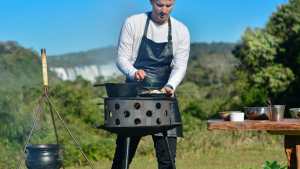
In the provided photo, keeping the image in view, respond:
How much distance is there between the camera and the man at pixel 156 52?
5887 mm

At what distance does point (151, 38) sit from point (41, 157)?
1.53 meters

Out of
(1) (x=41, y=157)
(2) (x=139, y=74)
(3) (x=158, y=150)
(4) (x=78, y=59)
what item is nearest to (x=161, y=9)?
(2) (x=139, y=74)

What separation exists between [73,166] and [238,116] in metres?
4.61

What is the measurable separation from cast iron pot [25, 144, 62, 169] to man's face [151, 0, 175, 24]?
1.62m

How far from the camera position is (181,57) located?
5.94 m

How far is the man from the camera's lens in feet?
19.3

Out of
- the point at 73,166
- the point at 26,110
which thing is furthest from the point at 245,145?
the point at 26,110

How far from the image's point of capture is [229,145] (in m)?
11.1

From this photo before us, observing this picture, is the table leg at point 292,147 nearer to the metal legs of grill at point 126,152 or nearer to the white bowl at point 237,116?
the white bowl at point 237,116

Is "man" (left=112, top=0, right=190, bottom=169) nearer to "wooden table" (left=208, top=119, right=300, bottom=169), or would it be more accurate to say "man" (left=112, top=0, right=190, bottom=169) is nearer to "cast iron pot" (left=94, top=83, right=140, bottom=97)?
"cast iron pot" (left=94, top=83, right=140, bottom=97)

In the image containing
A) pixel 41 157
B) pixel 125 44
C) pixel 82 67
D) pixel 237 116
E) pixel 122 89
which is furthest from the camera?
pixel 82 67

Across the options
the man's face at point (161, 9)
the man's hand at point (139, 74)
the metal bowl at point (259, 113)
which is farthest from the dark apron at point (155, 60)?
the metal bowl at point (259, 113)

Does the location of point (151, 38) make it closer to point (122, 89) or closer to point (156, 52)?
point (156, 52)

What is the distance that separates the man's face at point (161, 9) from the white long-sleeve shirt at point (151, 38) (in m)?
0.10
